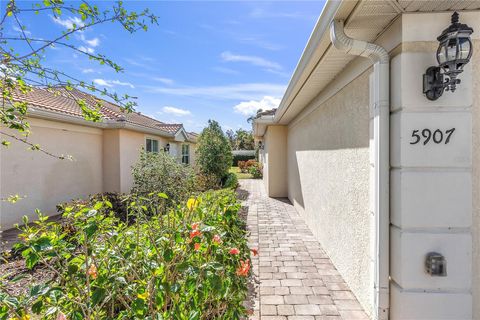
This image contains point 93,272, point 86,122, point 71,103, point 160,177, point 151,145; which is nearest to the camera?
point 93,272

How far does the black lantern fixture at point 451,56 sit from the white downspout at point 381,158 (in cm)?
50

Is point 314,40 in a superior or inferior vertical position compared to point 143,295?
superior

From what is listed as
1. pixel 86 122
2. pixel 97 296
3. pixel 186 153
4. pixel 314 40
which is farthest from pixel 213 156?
pixel 97 296

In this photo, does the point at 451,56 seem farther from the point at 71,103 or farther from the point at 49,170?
the point at 71,103

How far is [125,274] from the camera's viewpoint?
2.33 metres

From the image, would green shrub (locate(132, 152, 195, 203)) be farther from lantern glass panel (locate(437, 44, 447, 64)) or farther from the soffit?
lantern glass panel (locate(437, 44, 447, 64))

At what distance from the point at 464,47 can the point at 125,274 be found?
4052 mm

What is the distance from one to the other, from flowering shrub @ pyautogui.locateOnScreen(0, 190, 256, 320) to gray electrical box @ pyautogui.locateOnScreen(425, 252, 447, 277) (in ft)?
7.56

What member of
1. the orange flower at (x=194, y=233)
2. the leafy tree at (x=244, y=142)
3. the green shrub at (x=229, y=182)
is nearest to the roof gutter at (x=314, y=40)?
the orange flower at (x=194, y=233)

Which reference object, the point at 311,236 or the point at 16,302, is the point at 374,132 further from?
the point at 311,236

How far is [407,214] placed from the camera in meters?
3.03

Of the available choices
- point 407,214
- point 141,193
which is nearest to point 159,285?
point 407,214

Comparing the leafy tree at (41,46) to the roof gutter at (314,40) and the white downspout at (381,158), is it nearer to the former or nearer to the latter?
the roof gutter at (314,40)

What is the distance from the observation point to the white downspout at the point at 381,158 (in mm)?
3215
